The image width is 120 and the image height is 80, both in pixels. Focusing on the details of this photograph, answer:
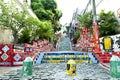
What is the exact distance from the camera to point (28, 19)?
23047 millimetres

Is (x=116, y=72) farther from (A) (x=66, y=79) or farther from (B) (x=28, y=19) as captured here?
(B) (x=28, y=19)

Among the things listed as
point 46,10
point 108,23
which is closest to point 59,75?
point 108,23

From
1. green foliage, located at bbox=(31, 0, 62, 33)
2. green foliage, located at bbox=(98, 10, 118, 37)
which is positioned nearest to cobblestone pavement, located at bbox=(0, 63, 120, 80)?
green foliage, located at bbox=(98, 10, 118, 37)

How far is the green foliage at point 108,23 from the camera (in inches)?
1022

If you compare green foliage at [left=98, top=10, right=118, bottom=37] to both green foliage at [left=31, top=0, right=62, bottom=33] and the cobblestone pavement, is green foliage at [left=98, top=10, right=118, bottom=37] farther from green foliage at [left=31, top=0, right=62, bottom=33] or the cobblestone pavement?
green foliage at [left=31, top=0, right=62, bottom=33]

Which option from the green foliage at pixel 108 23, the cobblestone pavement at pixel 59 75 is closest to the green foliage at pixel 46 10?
the green foliage at pixel 108 23

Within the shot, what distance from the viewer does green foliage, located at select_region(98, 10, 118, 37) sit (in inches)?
1022

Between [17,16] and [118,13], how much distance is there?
411 inches

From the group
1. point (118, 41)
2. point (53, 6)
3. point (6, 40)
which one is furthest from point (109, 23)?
point (53, 6)

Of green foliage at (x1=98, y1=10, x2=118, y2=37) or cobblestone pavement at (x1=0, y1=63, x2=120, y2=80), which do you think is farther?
green foliage at (x1=98, y1=10, x2=118, y2=37)

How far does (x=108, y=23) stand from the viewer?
26203 mm

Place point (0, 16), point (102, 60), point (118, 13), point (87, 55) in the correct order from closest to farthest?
point (102, 60)
point (87, 55)
point (0, 16)
point (118, 13)

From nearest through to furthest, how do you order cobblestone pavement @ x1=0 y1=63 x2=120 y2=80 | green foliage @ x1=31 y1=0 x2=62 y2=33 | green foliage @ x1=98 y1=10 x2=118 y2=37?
1. cobblestone pavement @ x1=0 y1=63 x2=120 y2=80
2. green foliage @ x1=98 y1=10 x2=118 y2=37
3. green foliage @ x1=31 y1=0 x2=62 y2=33

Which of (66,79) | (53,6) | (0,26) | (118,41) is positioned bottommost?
(66,79)
